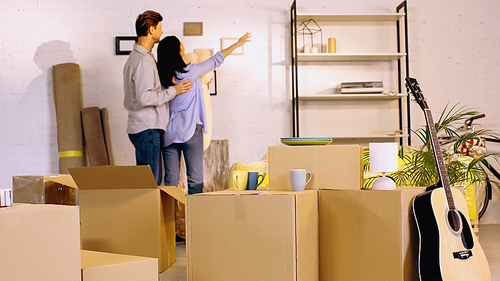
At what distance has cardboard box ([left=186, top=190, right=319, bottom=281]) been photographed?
144 cm

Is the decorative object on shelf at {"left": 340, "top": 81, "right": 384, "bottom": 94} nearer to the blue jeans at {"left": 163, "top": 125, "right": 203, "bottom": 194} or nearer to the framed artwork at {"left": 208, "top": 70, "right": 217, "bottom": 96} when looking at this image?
the framed artwork at {"left": 208, "top": 70, "right": 217, "bottom": 96}

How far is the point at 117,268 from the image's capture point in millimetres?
1300

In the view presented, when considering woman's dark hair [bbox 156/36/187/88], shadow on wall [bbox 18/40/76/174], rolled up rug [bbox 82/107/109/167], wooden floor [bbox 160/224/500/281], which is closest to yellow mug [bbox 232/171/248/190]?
wooden floor [bbox 160/224/500/281]

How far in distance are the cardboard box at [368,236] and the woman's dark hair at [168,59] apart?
1.96 m

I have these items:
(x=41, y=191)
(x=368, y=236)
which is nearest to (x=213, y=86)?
(x=41, y=191)

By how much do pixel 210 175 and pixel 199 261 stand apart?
216cm

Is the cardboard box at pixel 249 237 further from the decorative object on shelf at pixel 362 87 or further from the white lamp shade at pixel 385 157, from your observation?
the decorative object on shelf at pixel 362 87

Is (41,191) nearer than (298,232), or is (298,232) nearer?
(298,232)

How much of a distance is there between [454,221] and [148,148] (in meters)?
2.03

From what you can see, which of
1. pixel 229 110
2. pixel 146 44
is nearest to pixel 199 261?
pixel 146 44

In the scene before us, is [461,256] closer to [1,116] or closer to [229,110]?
[229,110]

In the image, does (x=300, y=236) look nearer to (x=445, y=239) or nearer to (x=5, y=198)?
(x=445, y=239)

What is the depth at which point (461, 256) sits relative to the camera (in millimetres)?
1539

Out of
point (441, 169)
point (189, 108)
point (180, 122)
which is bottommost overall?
point (441, 169)
